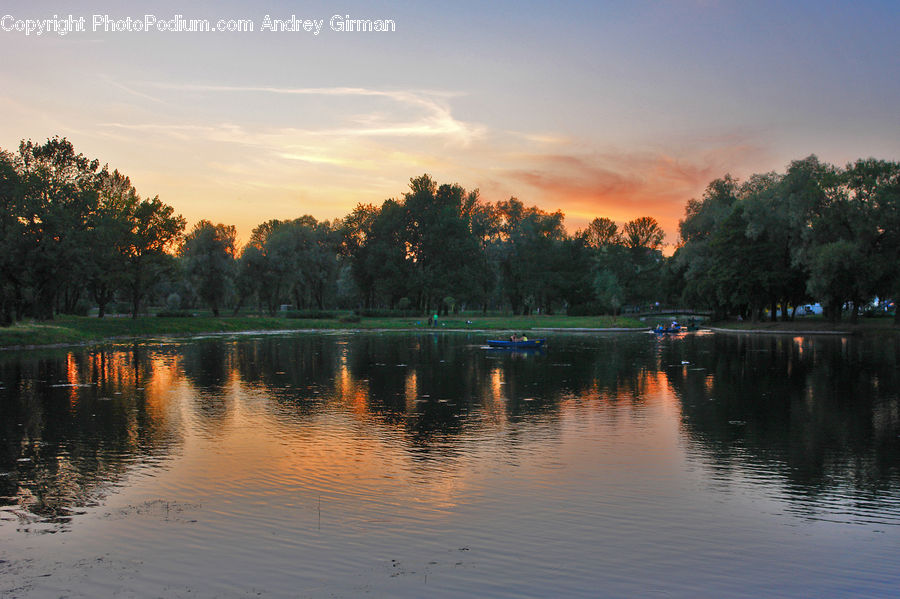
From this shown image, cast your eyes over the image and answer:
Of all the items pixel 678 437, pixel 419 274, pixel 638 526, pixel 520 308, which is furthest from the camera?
pixel 520 308

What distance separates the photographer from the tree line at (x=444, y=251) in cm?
7375

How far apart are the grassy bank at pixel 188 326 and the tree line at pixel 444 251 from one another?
4.86 metres

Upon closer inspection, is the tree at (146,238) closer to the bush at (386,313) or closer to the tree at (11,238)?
the tree at (11,238)

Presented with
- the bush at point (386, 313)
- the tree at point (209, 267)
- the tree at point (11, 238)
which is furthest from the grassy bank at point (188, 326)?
the tree at point (209, 267)

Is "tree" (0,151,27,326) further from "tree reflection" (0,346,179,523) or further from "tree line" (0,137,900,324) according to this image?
"tree reflection" (0,346,179,523)

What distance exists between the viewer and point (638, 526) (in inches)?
472

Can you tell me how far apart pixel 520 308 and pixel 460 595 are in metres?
145

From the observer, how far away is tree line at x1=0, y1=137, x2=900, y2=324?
242 ft

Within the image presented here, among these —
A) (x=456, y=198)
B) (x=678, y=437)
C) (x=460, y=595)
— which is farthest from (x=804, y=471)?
(x=456, y=198)

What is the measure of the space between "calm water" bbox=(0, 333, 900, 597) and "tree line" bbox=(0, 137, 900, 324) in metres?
48.8

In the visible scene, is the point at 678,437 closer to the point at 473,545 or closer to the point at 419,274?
the point at 473,545

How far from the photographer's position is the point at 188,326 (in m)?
85.0

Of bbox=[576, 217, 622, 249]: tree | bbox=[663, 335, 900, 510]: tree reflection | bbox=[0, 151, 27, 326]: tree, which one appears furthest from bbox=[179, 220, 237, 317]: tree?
bbox=[576, 217, 622, 249]: tree

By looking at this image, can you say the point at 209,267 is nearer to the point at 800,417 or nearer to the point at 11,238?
the point at 11,238
